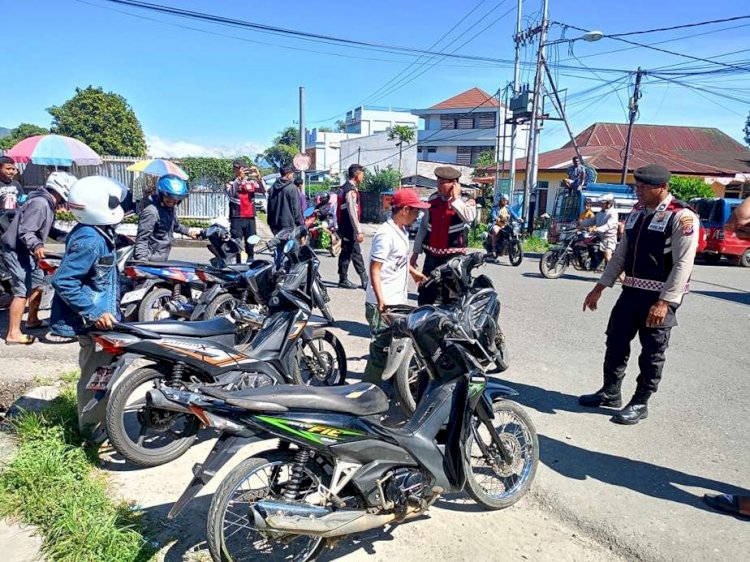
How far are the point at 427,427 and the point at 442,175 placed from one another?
2.94 m

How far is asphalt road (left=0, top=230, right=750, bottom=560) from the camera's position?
10.1 feet

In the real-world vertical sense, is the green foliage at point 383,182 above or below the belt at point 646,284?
above

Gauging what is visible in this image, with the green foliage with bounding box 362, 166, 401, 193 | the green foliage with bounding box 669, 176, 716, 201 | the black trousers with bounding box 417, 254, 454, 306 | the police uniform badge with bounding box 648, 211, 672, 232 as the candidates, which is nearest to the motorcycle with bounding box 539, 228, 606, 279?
the black trousers with bounding box 417, 254, 454, 306

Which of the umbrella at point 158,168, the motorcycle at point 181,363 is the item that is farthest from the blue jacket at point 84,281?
the umbrella at point 158,168

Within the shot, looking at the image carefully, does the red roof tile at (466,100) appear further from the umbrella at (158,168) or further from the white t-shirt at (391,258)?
the white t-shirt at (391,258)

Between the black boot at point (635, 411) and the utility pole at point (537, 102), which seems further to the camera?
the utility pole at point (537, 102)

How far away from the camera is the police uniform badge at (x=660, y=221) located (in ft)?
13.8

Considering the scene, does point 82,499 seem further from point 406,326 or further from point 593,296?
point 593,296

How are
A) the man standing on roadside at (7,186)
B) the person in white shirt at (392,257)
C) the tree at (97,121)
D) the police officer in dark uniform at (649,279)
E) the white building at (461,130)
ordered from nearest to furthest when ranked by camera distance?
the police officer in dark uniform at (649,279)
the person in white shirt at (392,257)
the man standing on roadside at (7,186)
the tree at (97,121)
the white building at (461,130)

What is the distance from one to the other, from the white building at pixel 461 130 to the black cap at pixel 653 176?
53269 mm

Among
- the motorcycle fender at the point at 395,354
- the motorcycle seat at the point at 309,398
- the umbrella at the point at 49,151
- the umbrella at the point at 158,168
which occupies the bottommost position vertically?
the motorcycle fender at the point at 395,354

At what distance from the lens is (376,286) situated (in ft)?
14.3

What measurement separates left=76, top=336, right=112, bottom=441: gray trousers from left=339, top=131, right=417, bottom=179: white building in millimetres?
53948

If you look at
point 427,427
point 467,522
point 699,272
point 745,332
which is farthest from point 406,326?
point 699,272
